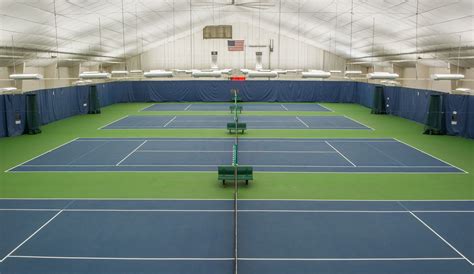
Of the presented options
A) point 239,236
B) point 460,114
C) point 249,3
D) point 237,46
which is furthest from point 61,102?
point 460,114

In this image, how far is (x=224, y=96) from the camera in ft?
163

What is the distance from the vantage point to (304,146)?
898 inches

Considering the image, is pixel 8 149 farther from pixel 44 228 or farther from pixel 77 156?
pixel 44 228

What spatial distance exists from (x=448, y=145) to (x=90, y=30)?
967 inches

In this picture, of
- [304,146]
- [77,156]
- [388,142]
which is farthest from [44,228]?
[388,142]

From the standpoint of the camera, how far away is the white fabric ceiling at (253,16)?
22.6 m

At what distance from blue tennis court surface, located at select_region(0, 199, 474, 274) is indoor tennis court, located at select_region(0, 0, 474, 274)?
0.18ft

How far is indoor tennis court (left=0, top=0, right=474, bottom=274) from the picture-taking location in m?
9.97

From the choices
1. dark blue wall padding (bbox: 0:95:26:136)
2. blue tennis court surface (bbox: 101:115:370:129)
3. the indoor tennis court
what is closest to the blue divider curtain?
dark blue wall padding (bbox: 0:95:26:136)

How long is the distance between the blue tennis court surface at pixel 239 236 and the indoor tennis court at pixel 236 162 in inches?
2.2

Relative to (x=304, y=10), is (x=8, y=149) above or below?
below

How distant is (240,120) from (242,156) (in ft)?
44.0

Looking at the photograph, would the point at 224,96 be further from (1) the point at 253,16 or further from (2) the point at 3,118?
(2) the point at 3,118

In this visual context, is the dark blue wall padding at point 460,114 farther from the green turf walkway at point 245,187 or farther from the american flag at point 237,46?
the american flag at point 237,46
